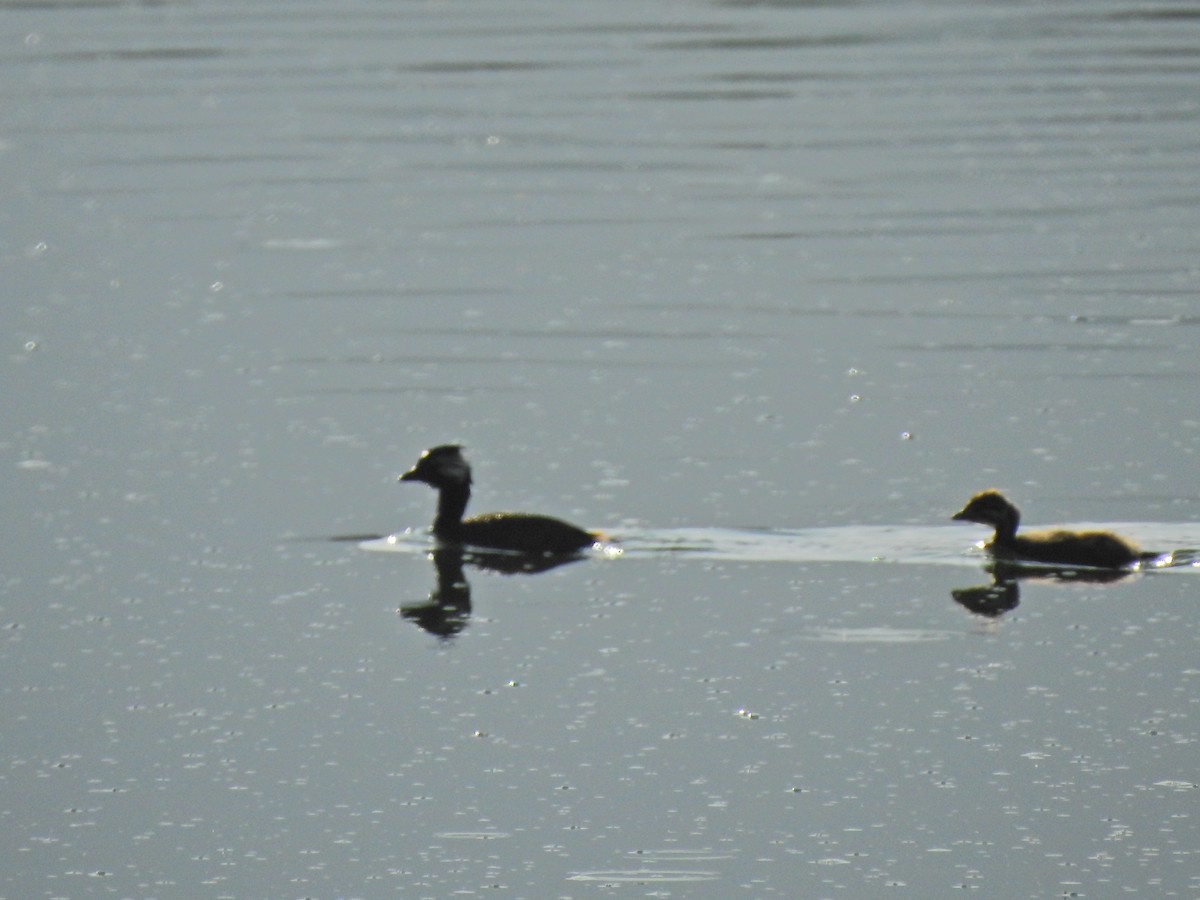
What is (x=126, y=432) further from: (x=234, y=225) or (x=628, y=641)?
(x=234, y=225)

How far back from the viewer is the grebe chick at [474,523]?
10.3 meters

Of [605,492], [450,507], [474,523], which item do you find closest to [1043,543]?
[605,492]

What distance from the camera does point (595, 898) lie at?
6.42 m

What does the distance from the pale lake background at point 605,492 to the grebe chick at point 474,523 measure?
0.60 ft

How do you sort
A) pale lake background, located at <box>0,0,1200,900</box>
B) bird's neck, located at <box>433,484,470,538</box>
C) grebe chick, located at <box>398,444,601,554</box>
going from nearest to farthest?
pale lake background, located at <box>0,0,1200,900</box> < grebe chick, located at <box>398,444,601,554</box> < bird's neck, located at <box>433,484,470,538</box>

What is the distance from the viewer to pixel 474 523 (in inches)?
430

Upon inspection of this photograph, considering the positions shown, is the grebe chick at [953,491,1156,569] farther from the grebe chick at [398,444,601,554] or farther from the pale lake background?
the grebe chick at [398,444,601,554]

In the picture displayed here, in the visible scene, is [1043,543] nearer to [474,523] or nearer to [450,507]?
[474,523]

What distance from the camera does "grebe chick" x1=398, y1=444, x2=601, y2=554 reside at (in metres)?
10.3

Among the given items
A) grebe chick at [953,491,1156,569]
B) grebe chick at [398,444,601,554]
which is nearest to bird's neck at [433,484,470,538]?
grebe chick at [398,444,601,554]

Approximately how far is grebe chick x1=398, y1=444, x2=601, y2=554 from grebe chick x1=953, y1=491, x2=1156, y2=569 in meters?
1.62

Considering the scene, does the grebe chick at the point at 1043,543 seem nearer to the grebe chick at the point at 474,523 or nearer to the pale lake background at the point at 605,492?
the pale lake background at the point at 605,492

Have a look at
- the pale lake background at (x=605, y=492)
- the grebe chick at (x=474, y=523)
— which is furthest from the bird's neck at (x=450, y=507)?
the pale lake background at (x=605, y=492)

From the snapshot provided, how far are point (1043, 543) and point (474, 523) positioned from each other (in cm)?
252
